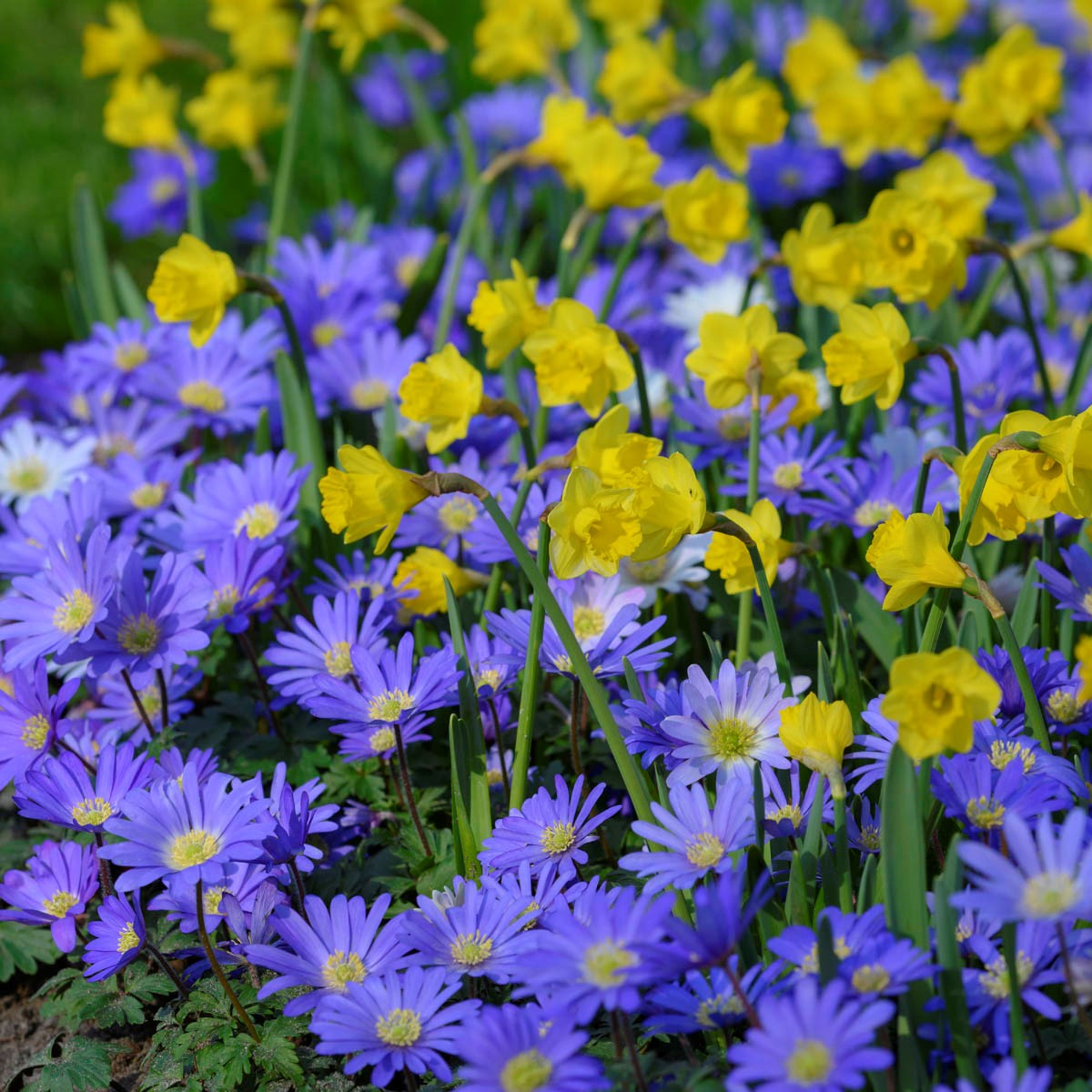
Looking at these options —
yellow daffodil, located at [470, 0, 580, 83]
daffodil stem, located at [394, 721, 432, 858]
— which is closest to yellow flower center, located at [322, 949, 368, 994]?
daffodil stem, located at [394, 721, 432, 858]

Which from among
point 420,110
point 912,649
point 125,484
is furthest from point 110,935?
point 420,110

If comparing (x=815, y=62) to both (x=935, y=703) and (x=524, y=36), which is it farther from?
(x=935, y=703)

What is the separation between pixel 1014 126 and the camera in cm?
267

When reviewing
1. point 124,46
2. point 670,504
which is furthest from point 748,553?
point 124,46

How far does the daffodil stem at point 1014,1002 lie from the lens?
1198 mm

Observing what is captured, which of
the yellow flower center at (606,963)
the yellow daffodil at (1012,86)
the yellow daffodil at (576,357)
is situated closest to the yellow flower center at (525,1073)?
the yellow flower center at (606,963)

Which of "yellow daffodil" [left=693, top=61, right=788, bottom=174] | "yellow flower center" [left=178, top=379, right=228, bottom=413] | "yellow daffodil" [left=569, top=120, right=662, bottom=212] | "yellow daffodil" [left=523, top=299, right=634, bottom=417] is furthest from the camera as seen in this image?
Result: "yellow daffodil" [left=693, top=61, right=788, bottom=174]

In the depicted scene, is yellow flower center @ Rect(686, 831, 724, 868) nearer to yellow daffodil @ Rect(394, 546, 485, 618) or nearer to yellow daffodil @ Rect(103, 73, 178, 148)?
yellow daffodil @ Rect(394, 546, 485, 618)

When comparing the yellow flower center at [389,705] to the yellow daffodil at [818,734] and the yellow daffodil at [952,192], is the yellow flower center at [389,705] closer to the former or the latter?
the yellow daffodil at [818,734]

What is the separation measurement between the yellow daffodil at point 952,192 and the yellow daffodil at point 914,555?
2.89 ft

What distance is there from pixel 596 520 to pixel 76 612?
864mm

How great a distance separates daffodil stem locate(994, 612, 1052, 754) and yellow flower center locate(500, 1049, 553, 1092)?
Result: 70 cm

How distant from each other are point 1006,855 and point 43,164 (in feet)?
13.5

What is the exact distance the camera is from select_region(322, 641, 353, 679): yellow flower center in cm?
183
